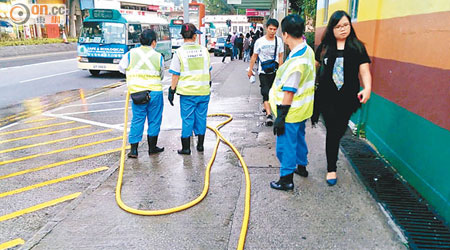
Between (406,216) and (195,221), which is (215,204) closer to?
(195,221)

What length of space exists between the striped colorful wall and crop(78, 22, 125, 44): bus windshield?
10946mm

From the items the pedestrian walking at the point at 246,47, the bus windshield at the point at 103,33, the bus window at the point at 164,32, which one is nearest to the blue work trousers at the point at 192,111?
the bus windshield at the point at 103,33

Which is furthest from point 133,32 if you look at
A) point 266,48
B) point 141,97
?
point 141,97

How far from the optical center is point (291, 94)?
3.63 meters

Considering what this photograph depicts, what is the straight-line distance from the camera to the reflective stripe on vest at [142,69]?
500cm

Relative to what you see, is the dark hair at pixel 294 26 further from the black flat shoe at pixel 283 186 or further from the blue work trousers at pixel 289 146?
the black flat shoe at pixel 283 186

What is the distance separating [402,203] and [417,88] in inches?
47.3

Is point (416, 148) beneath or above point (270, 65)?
beneath

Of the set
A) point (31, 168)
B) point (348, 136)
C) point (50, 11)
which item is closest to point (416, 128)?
point (348, 136)

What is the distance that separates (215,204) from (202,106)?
1.77 metres

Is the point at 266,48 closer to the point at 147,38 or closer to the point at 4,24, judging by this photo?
the point at 147,38

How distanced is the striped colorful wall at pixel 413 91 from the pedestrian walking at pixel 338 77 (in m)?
0.59

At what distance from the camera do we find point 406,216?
11.4ft

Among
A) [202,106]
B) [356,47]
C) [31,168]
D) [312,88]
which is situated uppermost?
[356,47]
